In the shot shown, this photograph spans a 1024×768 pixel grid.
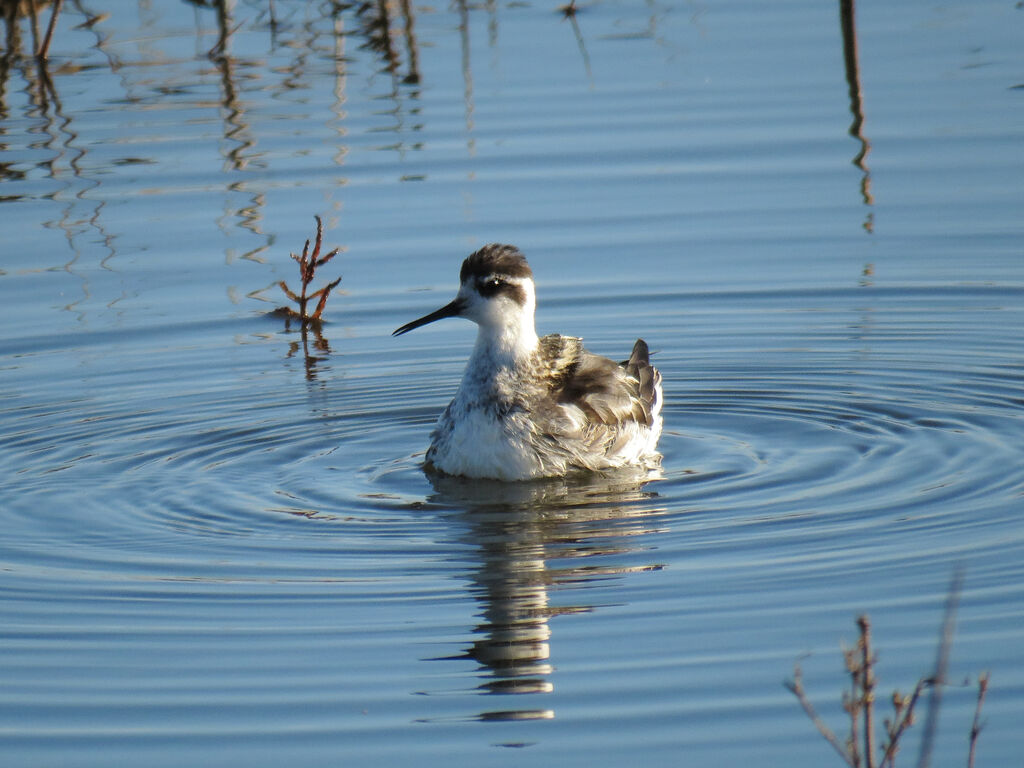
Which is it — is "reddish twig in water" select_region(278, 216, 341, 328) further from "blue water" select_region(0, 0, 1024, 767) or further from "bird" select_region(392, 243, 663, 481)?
"bird" select_region(392, 243, 663, 481)

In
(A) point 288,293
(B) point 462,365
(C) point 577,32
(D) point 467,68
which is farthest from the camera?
(C) point 577,32

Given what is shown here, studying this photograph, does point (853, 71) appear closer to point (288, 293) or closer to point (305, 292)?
point (305, 292)

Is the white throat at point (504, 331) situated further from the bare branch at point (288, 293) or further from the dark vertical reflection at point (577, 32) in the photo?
the dark vertical reflection at point (577, 32)

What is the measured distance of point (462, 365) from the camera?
12797 millimetres

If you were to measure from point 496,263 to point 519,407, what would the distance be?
890 mm

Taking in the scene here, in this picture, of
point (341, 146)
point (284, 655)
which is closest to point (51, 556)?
point (284, 655)

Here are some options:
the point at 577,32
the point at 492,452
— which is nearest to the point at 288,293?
the point at 492,452

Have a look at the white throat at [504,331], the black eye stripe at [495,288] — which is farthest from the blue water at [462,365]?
the black eye stripe at [495,288]

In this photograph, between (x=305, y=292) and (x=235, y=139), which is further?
(x=235, y=139)

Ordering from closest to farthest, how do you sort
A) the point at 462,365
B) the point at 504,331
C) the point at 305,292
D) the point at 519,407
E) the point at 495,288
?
the point at 519,407, the point at 495,288, the point at 504,331, the point at 462,365, the point at 305,292

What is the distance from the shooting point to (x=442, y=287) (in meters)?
14.0

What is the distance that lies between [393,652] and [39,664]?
61.8 inches

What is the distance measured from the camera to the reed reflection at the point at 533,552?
730 cm

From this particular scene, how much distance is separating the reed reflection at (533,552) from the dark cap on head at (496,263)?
1279mm
